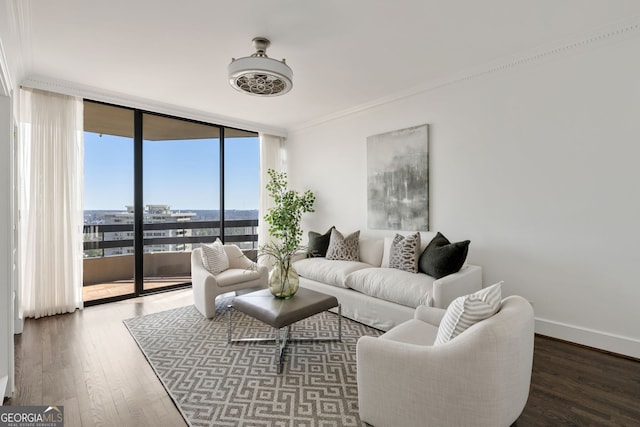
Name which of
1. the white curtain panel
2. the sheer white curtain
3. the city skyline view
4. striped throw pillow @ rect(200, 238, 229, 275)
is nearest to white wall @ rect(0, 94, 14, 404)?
the sheer white curtain

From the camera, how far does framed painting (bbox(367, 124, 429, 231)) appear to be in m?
3.79

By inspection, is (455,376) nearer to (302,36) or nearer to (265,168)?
(302,36)

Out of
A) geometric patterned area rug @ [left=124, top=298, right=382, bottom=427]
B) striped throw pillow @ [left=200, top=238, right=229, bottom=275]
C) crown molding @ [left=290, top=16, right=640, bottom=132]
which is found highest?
crown molding @ [left=290, top=16, right=640, bottom=132]

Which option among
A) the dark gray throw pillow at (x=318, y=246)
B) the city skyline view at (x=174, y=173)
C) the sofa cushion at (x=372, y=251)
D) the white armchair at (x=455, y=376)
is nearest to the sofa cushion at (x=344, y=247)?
the sofa cushion at (x=372, y=251)

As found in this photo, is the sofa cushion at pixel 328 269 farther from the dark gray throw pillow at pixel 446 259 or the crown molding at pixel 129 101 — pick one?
the crown molding at pixel 129 101

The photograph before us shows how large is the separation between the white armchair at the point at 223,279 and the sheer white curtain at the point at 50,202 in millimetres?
1432

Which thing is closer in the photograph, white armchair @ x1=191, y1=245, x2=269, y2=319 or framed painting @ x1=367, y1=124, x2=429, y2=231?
white armchair @ x1=191, y1=245, x2=269, y2=319

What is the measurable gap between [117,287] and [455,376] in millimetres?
4511

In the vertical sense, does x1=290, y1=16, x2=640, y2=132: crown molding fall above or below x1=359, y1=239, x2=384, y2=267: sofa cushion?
above

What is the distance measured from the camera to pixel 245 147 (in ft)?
18.2

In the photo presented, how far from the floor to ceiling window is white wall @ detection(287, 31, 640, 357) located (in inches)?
127

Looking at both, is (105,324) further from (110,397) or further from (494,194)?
(494,194)

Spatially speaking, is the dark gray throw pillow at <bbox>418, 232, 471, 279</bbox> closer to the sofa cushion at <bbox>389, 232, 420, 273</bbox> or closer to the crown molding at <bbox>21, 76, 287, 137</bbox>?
the sofa cushion at <bbox>389, 232, 420, 273</bbox>

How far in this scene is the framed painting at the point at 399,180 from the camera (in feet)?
12.5
